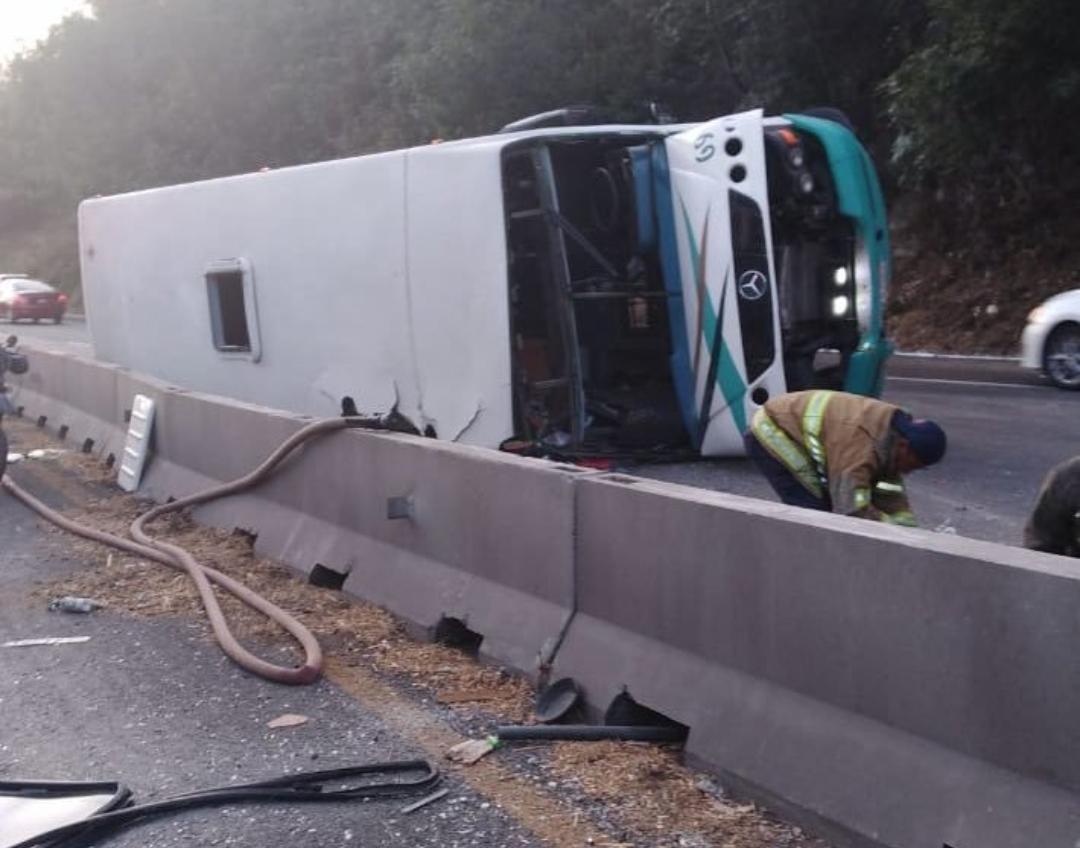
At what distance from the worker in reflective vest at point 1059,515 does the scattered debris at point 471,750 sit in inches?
77.5

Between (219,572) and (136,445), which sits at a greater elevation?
(136,445)

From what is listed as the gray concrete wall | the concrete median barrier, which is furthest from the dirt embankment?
the concrete median barrier

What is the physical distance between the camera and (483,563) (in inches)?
238

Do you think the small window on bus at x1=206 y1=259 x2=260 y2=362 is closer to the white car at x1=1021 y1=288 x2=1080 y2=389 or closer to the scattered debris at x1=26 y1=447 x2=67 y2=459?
the scattered debris at x1=26 y1=447 x2=67 y2=459

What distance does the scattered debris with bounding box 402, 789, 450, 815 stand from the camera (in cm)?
450

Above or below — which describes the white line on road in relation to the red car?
below

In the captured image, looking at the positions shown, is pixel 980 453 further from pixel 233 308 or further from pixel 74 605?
pixel 74 605

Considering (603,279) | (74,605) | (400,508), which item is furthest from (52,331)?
(400,508)

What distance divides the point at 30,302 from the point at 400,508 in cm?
3715

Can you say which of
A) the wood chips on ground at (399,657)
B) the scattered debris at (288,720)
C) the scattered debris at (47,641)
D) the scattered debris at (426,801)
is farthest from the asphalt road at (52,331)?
the scattered debris at (426,801)

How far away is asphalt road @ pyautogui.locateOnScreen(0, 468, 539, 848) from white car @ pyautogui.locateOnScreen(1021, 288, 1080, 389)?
11.4 m

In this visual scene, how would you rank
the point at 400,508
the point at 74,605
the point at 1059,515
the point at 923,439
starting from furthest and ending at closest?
the point at 74,605, the point at 400,508, the point at 923,439, the point at 1059,515

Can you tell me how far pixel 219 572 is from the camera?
24.9 ft

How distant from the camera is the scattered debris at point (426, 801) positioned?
4500 mm
